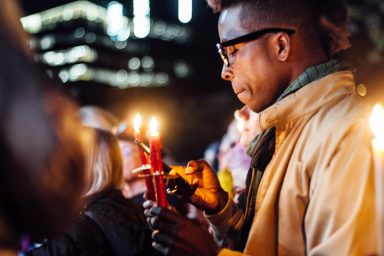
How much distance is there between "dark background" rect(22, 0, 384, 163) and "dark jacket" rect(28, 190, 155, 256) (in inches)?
36.5

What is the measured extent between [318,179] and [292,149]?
Answer: 29 centimetres

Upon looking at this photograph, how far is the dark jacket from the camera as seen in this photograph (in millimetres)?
3414

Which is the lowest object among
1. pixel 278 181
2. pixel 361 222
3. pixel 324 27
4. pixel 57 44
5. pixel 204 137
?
pixel 204 137

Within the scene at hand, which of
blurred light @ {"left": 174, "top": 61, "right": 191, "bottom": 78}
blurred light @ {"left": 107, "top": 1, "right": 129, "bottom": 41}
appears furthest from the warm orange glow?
blurred light @ {"left": 174, "top": 61, "right": 191, "bottom": 78}

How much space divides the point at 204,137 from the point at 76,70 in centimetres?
5674

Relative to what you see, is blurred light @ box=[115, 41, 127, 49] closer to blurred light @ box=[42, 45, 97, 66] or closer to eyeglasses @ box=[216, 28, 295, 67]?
blurred light @ box=[42, 45, 97, 66]

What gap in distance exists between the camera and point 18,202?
4.39ft

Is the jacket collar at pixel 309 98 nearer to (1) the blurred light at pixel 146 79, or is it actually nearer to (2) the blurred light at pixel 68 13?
(1) the blurred light at pixel 146 79

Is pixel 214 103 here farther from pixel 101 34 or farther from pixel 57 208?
pixel 101 34

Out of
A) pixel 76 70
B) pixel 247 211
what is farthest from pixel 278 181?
pixel 76 70

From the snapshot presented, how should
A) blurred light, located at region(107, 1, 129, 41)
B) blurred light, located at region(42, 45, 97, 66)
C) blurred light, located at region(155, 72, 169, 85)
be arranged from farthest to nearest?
blurred light, located at region(155, 72, 169, 85)
blurred light, located at region(42, 45, 97, 66)
blurred light, located at region(107, 1, 129, 41)

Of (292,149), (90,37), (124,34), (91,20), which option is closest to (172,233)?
(292,149)

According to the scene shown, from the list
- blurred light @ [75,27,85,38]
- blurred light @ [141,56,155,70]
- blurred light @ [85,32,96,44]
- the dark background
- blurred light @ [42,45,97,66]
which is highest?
blurred light @ [75,27,85,38]

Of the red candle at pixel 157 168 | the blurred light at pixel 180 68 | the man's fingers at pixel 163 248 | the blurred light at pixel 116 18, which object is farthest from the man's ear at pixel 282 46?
the blurred light at pixel 180 68
